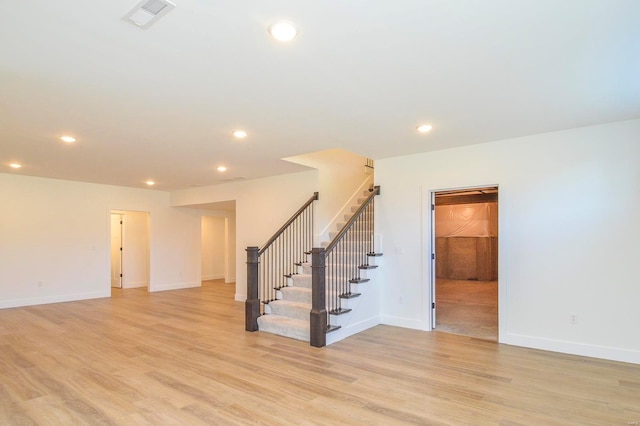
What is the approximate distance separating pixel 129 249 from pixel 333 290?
23.2 feet

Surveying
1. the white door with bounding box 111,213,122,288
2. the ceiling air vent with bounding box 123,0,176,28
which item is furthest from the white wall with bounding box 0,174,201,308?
the ceiling air vent with bounding box 123,0,176,28

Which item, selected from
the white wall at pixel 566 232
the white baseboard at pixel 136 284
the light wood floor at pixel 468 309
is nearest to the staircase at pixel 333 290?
the white wall at pixel 566 232

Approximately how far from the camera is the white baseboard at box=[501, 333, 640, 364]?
3801 millimetres

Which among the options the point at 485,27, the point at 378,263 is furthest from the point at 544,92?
the point at 378,263

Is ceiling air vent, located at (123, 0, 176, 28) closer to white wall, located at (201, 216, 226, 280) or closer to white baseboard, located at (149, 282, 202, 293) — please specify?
white baseboard, located at (149, 282, 202, 293)

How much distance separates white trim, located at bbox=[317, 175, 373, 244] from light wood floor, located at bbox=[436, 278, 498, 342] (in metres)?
2.39

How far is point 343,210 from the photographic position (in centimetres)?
705

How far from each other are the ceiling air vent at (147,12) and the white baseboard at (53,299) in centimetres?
756

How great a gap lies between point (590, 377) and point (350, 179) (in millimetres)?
4930

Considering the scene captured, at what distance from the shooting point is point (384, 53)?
2.41 metres

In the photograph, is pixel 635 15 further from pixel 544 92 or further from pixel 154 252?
pixel 154 252

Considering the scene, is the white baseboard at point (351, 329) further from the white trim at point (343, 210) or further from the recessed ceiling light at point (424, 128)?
the recessed ceiling light at point (424, 128)

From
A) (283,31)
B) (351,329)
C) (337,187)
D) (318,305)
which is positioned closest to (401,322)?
(351,329)

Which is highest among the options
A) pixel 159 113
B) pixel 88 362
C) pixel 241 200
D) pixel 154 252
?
pixel 159 113
